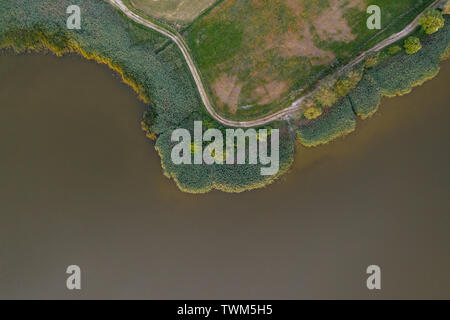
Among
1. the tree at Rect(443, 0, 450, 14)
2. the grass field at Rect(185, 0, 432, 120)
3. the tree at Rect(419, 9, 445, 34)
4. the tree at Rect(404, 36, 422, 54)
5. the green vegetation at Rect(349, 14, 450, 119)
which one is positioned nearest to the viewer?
the tree at Rect(419, 9, 445, 34)

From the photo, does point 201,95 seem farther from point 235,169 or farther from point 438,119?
point 438,119

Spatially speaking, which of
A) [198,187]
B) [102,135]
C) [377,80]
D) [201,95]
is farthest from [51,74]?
[377,80]

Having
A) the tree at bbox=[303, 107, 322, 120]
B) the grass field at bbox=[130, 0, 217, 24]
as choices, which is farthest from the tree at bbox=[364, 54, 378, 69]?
the grass field at bbox=[130, 0, 217, 24]

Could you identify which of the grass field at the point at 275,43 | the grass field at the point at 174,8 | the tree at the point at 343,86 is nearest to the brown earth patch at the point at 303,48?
the grass field at the point at 275,43

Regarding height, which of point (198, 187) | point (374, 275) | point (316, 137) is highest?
point (316, 137)

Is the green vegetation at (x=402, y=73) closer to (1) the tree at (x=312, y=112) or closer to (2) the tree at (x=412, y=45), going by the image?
(2) the tree at (x=412, y=45)

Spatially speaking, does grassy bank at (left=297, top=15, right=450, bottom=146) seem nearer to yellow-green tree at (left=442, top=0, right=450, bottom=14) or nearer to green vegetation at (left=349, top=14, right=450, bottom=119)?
green vegetation at (left=349, top=14, right=450, bottom=119)

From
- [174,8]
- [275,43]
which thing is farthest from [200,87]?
[275,43]
